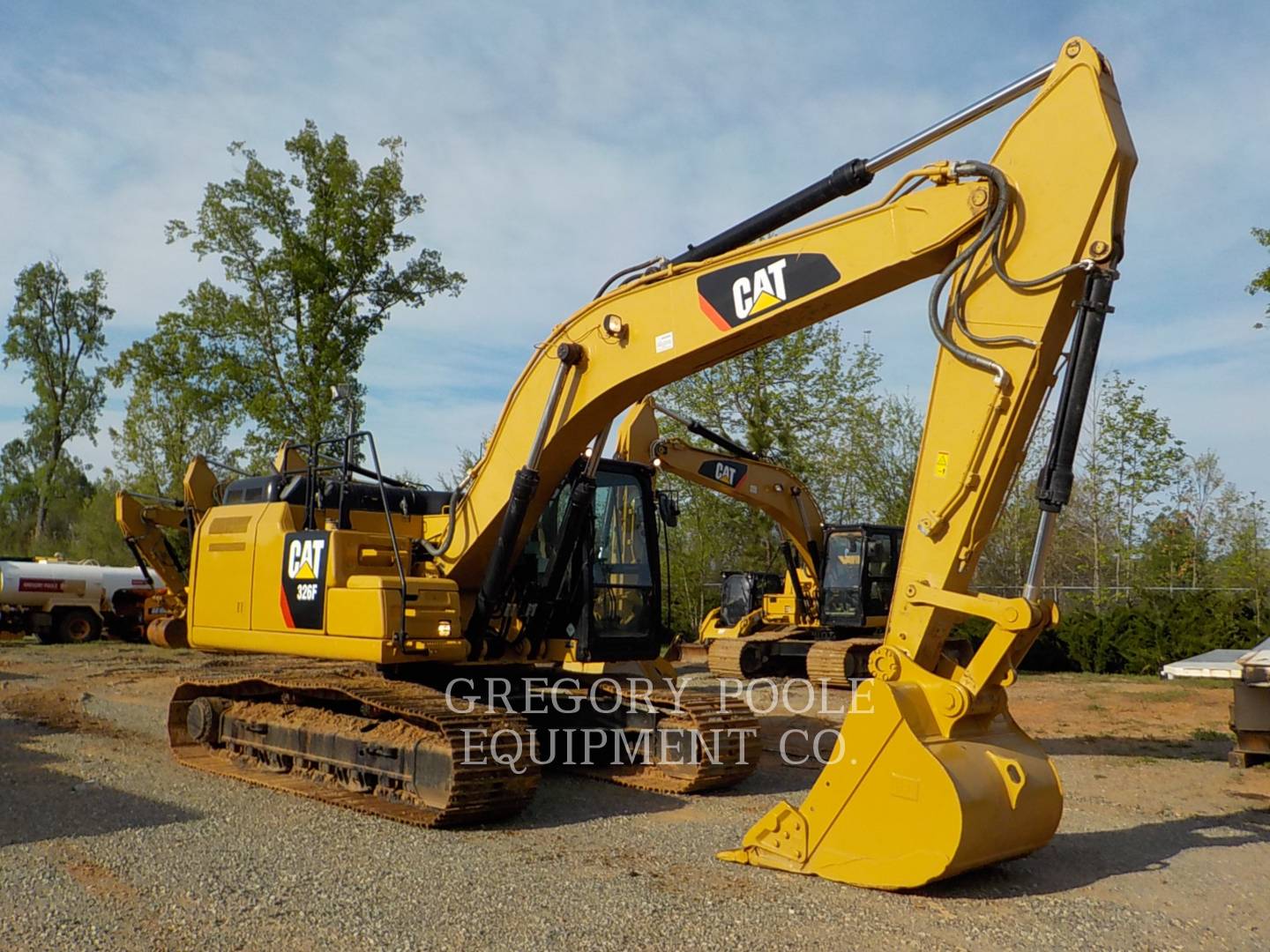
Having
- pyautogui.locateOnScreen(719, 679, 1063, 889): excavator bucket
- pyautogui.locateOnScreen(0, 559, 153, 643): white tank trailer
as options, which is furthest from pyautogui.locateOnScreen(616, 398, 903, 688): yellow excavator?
pyautogui.locateOnScreen(0, 559, 153, 643): white tank trailer

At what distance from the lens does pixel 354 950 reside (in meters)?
4.87

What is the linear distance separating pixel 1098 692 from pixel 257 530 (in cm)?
1266

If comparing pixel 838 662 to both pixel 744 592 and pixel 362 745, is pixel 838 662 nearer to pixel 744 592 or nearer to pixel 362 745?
pixel 744 592

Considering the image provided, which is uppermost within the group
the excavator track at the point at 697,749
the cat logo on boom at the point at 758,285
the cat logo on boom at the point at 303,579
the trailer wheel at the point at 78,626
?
the cat logo on boom at the point at 758,285

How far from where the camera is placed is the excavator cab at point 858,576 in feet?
58.2

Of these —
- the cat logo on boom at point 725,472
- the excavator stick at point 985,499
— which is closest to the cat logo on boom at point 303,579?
the excavator stick at point 985,499

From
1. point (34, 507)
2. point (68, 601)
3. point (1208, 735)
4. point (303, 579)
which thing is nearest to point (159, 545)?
point (303, 579)

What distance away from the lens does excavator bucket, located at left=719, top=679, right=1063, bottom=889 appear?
5.49 meters

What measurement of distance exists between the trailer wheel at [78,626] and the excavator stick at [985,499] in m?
23.2

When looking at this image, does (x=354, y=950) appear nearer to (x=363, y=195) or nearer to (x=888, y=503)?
(x=363, y=195)

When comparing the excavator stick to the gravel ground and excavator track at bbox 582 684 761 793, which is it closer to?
the gravel ground

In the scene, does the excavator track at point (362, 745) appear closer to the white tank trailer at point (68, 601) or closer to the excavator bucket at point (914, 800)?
the excavator bucket at point (914, 800)

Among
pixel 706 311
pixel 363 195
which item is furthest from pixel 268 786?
pixel 363 195

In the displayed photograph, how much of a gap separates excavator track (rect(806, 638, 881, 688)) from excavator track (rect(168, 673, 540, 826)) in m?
9.08
